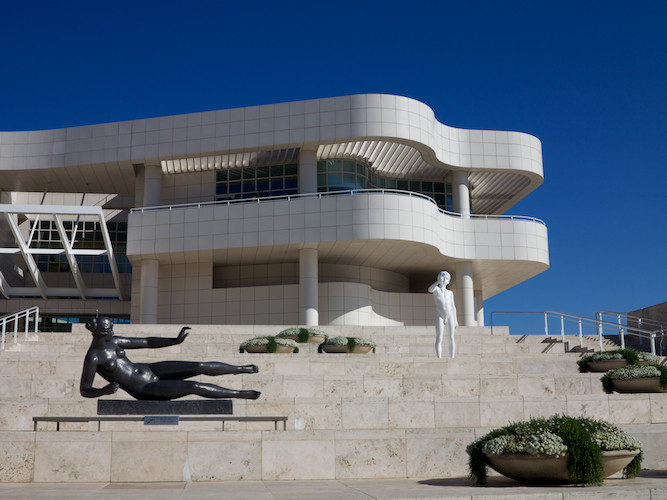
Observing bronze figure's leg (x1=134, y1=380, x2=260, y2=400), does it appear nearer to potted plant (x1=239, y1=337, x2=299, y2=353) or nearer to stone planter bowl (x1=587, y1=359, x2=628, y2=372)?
potted plant (x1=239, y1=337, x2=299, y2=353)

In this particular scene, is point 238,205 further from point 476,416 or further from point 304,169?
point 476,416

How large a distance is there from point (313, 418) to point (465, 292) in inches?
1019

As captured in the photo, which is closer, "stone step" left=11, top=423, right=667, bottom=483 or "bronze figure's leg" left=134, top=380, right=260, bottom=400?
"stone step" left=11, top=423, right=667, bottom=483

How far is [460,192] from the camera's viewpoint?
4203cm

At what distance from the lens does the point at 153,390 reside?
13.3 m

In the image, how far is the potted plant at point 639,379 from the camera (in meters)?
17.9

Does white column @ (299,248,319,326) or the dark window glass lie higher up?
the dark window glass

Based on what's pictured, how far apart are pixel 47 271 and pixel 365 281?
19.6 metres

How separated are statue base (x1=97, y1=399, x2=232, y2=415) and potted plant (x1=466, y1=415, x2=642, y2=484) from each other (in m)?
4.53

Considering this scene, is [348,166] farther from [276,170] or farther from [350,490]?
[350,490]

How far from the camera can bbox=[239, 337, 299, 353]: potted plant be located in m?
25.0

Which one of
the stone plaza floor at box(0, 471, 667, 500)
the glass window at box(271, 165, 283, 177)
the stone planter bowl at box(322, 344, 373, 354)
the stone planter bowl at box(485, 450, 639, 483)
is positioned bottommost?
the stone plaza floor at box(0, 471, 667, 500)

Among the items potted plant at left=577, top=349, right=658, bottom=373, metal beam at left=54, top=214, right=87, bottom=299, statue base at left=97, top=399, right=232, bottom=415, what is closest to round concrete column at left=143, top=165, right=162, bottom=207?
metal beam at left=54, top=214, right=87, bottom=299

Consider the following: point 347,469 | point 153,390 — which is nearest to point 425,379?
point 347,469
